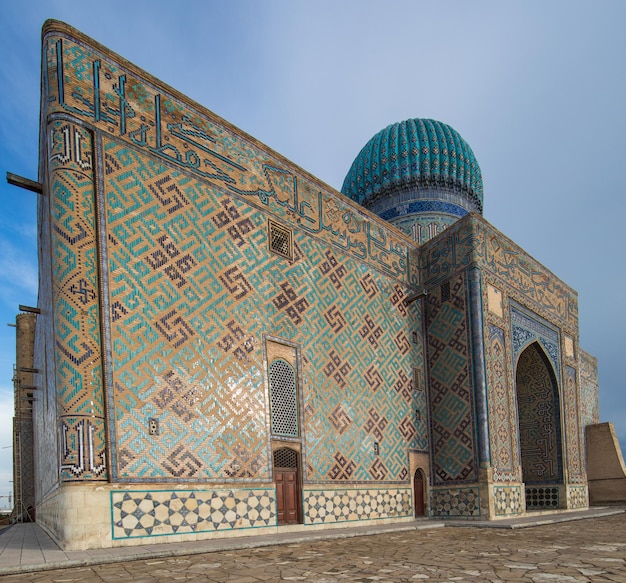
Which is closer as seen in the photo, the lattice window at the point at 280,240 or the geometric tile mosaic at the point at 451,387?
the lattice window at the point at 280,240

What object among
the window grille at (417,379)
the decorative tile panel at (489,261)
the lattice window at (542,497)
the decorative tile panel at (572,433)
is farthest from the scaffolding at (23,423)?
the decorative tile panel at (572,433)

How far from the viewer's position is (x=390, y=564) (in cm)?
444

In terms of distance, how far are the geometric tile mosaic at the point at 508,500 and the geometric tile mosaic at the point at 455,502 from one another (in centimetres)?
39

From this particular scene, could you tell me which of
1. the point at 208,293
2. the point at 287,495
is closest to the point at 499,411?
the point at 287,495

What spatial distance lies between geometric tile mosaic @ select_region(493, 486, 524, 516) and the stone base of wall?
304 cm

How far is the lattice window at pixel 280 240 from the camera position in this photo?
28.5ft

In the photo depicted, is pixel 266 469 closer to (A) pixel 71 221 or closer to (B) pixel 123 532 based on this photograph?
(B) pixel 123 532

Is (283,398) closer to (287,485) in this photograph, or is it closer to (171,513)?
(287,485)

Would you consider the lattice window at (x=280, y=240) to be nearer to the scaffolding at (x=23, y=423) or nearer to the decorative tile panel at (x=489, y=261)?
the decorative tile panel at (x=489, y=261)

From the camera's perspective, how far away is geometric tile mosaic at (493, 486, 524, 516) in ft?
32.8

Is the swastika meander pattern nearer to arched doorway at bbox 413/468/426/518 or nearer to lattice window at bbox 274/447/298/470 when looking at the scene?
lattice window at bbox 274/447/298/470

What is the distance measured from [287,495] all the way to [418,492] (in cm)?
377

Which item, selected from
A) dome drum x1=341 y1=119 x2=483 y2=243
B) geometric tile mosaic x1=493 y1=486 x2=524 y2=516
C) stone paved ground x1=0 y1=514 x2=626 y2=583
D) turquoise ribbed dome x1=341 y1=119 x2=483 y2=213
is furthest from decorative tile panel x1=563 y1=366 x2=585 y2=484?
stone paved ground x1=0 y1=514 x2=626 y2=583

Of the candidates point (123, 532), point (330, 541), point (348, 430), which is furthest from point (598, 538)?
point (123, 532)
